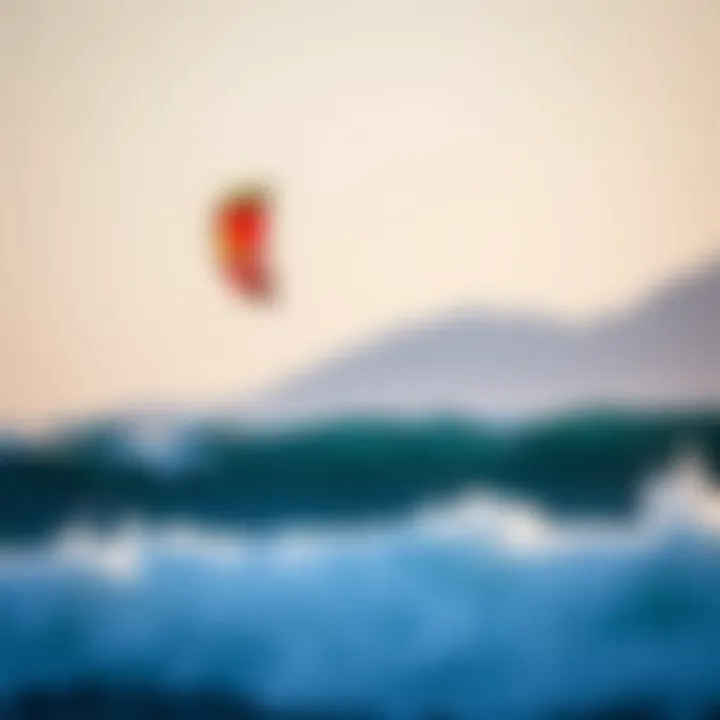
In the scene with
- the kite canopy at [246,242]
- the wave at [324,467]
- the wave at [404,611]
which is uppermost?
Answer: the kite canopy at [246,242]

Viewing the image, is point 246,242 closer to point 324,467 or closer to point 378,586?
point 324,467

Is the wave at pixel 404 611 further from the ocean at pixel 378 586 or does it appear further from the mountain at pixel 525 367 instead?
the mountain at pixel 525 367

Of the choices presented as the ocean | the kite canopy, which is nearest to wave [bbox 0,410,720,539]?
the ocean

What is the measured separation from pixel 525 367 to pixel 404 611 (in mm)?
350

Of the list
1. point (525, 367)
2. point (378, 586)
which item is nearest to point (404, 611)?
point (378, 586)

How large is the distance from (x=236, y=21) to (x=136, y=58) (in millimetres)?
143

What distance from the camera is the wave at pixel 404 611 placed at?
124 cm

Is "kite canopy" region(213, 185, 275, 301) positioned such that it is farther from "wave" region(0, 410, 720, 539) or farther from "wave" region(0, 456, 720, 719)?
"wave" region(0, 456, 720, 719)

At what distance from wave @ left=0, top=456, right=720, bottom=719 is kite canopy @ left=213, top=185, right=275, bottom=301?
32 centimetres

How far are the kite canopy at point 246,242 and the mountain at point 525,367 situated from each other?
5.4 inches

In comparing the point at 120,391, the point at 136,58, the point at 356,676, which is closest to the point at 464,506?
the point at 356,676

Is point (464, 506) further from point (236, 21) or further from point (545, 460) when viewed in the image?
point (236, 21)

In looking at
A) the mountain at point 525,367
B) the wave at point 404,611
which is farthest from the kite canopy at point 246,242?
the wave at point 404,611

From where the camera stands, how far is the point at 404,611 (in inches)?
49.2
